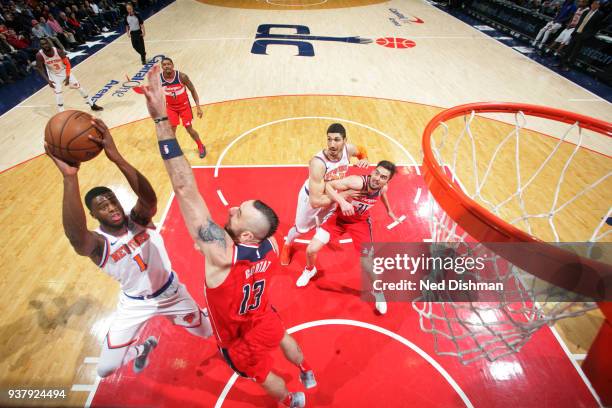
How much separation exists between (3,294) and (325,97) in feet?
24.7

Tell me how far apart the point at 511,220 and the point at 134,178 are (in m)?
5.21

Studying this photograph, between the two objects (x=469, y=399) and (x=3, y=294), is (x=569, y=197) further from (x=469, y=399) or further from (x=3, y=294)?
(x=3, y=294)

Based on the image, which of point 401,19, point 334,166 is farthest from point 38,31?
point 401,19

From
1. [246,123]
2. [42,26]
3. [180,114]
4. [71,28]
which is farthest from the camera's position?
[71,28]

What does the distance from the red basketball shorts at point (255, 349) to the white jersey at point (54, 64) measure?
8.05 metres

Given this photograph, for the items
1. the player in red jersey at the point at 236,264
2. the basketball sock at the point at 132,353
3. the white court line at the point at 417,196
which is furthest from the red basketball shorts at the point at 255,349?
the white court line at the point at 417,196

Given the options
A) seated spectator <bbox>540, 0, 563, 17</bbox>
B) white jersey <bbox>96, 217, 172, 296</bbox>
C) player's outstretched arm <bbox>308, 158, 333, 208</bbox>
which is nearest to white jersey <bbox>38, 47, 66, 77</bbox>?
white jersey <bbox>96, 217, 172, 296</bbox>

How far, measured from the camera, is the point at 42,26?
10.4 metres

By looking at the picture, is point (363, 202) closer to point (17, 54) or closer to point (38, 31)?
point (17, 54)

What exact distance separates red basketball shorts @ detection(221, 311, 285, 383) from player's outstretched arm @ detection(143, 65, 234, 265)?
0.71 metres

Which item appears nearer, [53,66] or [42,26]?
[53,66]

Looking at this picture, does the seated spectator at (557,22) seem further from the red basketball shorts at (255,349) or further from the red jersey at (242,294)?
the red basketball shorts at (255,349)

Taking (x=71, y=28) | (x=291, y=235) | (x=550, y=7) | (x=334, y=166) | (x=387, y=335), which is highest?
(x=334, y=166)

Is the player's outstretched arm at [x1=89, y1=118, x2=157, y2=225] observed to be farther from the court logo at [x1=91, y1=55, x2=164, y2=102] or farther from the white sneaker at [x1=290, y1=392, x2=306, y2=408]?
the court logo at [x1=91, y1=55, x2=164, y2=102]
